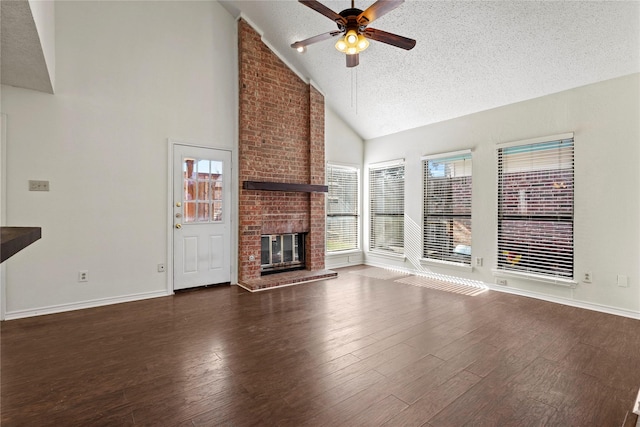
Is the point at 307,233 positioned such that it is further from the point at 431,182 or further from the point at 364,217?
the point at 431,182

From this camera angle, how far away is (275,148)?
17.2ft

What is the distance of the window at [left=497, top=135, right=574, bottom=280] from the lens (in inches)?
155

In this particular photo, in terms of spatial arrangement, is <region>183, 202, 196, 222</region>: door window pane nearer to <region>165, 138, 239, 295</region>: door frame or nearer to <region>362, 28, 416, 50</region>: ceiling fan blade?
<region>165, 138, 239, 295</region>: door frame

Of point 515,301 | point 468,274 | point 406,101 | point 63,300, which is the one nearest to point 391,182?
point 406,101

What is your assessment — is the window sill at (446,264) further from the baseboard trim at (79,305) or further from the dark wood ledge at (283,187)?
the baseboard trim at (79,305)

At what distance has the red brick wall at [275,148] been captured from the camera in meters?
4.86

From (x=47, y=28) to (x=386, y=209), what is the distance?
553cm

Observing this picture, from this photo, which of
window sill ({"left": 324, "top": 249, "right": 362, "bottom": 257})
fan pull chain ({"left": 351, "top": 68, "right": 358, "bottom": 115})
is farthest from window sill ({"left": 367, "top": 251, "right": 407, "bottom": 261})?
fan pull chain ({"left": 351, "top": 68, "right": 358, "bottom": 115})

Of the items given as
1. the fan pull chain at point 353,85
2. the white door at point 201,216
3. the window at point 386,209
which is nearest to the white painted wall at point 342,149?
the window at point 386,209

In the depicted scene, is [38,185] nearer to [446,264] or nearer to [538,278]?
[446,264]

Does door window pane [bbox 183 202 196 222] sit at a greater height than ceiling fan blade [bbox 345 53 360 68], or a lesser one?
lesser

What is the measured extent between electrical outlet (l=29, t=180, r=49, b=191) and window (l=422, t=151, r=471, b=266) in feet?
17.7

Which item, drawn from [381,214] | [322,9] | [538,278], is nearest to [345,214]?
[381,214]

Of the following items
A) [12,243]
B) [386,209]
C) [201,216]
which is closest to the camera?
[12,243]
